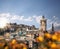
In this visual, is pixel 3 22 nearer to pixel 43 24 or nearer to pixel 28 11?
pixel 28 11

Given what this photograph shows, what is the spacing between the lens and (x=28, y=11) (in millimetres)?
2594

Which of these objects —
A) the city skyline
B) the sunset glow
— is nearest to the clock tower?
the city skyline

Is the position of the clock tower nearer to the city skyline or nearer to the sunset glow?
the city skyline

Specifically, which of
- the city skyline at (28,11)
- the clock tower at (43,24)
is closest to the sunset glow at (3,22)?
the city skyline at (28,11)

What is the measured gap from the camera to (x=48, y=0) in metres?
2.65

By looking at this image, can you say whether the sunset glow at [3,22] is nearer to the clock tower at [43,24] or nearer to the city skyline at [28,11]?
the city skyline at [28,11]

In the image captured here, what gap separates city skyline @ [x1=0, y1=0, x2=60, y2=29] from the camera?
256 cm

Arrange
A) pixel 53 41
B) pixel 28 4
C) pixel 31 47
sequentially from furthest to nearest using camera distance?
pixel 28 4 → pixel 31 47 → pixel 53 41

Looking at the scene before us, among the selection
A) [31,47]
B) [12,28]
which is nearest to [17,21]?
[12,28]

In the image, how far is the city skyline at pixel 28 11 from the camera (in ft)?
8.39

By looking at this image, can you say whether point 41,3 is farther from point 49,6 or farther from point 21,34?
point 21,34

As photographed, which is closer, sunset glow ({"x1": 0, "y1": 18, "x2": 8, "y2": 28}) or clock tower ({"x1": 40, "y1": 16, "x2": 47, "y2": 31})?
clock tower ({"x1": 40, "y1": 16, "x2": 47, "y2": 31})

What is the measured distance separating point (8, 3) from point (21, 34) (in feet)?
1.78

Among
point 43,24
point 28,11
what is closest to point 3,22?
point 28,11
